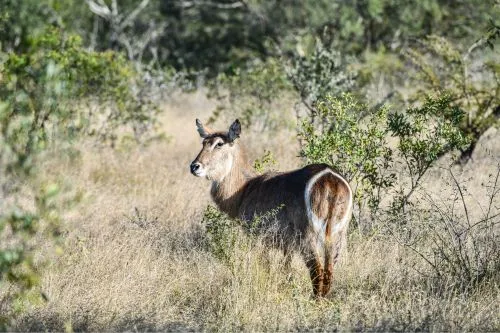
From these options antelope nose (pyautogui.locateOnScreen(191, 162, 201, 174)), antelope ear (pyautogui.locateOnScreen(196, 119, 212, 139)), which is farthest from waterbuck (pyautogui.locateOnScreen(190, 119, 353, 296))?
antelope ear (pyautogui.locateOnScreen(196, 119, 212, 139))

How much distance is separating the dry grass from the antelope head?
65 cm

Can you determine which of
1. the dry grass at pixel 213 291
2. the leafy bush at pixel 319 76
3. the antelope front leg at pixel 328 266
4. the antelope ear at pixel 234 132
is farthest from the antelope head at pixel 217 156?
the leafy bush at pixel 319 76

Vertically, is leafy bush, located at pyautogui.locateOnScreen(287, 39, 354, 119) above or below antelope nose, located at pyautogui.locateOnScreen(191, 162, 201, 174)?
above

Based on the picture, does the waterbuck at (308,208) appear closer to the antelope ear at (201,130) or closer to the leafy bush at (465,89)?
the antelope ear at (201,130)

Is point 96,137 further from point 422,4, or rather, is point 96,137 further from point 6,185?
point 422,4

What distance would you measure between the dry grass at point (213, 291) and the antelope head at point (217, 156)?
650mm

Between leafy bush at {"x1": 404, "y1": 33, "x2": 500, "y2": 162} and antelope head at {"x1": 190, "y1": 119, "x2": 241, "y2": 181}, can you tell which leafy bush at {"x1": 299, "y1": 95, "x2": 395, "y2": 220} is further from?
leafy bush at {"x1": 404, "y1": 33, "x2": 500, "y2": 162}

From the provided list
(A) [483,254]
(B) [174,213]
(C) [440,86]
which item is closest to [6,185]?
(A) [483,254]

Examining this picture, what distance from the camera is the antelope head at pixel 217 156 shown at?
7.77 metres

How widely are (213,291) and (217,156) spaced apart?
1793 millimetres

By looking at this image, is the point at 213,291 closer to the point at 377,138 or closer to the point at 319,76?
the point at 377,138

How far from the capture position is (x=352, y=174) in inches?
314

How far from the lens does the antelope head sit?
7773 millimetres

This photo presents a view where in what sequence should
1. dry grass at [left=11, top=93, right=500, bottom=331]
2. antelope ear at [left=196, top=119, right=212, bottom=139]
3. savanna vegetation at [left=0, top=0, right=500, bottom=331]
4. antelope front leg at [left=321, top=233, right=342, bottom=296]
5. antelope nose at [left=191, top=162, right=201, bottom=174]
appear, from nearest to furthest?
1. savanna vegetation at [left=0, top=0, right=500, bottom=331]
2. dry grass at [left=11, top=93, right=500, bottom=331]
3. antelope front leg at [left=321, top=233, right=342, bottom=296]
4. antelope nose at [left=191, top=162, right=201, bottom=174]
5. antelope ear at [left=196, top=119, right=212, bottom=139]
